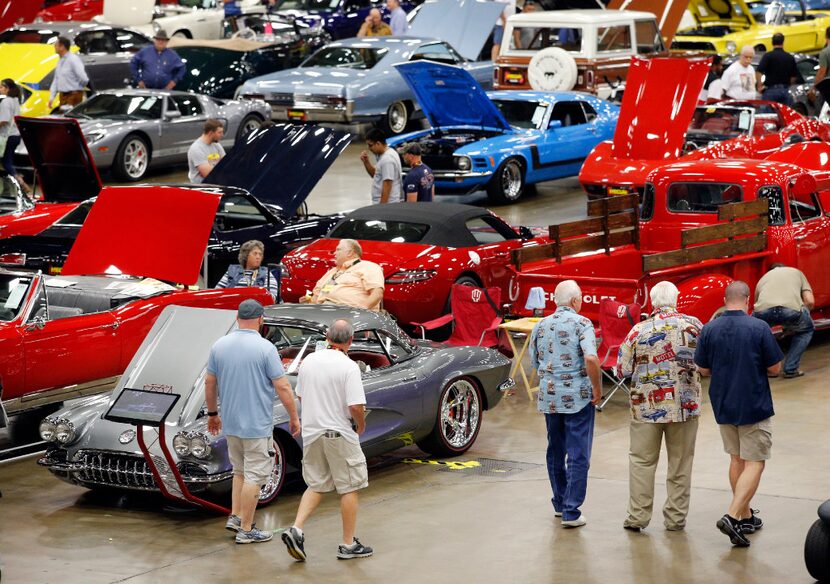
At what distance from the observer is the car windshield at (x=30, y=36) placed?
28.1 meters

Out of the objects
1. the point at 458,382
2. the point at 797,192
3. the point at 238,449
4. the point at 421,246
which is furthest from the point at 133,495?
the point at 797,192

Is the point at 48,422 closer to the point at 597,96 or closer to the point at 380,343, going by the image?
the point at 380,343

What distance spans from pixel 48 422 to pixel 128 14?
860 inches

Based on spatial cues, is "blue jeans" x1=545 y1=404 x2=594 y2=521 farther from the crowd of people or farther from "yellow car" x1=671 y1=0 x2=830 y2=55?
"yellow car" x1=671 y1=0 x2=830 y2=55

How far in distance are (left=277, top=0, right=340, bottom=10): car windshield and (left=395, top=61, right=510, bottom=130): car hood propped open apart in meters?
12.3

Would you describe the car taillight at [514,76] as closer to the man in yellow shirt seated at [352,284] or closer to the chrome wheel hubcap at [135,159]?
the chrome wheel hubcap at [135,159]

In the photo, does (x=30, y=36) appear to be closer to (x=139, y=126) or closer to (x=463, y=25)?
(x=139, y=126)

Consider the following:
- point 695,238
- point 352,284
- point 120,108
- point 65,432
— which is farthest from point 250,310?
point 120,108

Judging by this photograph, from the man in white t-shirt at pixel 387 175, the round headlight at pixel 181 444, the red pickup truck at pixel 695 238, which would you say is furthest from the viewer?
the man in white t-shirt at pixel 387 175

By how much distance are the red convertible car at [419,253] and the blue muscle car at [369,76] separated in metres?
10.2

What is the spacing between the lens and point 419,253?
→ 1493cm

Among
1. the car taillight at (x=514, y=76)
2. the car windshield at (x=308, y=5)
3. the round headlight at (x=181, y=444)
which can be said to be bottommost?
the round headlight at (x=181, y=444)

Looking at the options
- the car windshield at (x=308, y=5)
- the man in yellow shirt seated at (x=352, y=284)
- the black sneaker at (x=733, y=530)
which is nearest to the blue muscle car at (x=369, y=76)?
the car windshield at (x=308, y=5)

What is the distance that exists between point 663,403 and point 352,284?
4.33 metres
